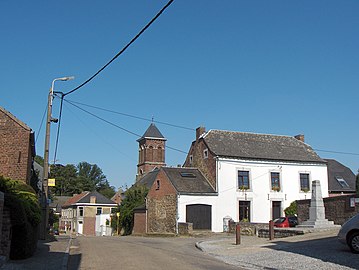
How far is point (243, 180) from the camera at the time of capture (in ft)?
134

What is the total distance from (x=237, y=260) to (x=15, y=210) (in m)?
7.90

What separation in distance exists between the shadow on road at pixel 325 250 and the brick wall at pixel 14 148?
14.1 meters


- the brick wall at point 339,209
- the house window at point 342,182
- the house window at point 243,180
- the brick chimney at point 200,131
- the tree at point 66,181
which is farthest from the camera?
the tree at point 66,181

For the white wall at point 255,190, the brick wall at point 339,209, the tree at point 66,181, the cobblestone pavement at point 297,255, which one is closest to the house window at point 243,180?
the white wall at point 255,190

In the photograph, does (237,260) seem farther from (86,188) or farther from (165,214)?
(86,188)

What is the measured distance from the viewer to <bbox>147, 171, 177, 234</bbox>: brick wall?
37656 millimetres

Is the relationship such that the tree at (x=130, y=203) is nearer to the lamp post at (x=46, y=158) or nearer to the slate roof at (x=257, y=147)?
the slate roof at (x=257, y=147)

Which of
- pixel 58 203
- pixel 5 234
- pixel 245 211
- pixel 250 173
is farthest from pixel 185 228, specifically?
pixel 58 203

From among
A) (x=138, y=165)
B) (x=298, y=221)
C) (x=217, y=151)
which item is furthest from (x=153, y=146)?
(x=298, y=221)

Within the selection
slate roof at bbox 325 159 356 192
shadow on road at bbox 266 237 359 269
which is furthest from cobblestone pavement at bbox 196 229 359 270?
slate roof at bbox 325 159 356 192

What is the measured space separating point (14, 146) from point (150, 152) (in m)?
47.4

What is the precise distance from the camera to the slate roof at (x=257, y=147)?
41.5 metres

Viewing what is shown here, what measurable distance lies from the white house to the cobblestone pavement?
1841 cm

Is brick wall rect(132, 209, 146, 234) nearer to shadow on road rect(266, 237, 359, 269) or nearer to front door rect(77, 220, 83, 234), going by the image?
shadow on road rect(266, 237, 359, 269)
